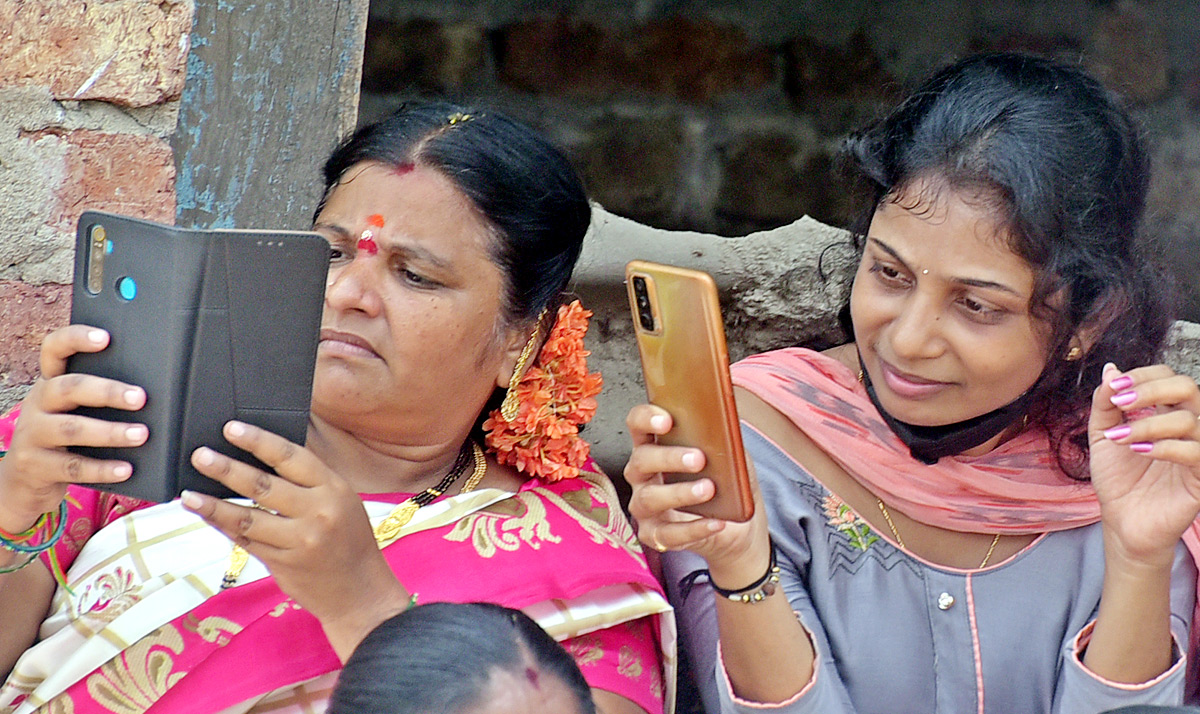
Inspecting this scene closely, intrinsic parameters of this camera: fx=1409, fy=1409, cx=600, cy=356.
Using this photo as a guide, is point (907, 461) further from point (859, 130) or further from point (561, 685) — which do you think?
point (561, 685)

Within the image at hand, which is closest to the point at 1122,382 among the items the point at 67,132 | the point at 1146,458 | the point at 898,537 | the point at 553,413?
the point at 1146,458

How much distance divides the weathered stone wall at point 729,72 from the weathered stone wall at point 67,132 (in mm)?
2163

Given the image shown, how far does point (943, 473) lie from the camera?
2371mm

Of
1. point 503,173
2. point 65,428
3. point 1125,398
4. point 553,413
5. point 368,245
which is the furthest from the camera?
point 553,413

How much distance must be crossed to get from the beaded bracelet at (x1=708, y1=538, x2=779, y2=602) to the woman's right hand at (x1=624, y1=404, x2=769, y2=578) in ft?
0.12

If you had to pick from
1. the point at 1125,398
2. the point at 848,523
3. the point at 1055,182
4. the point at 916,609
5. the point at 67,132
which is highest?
the point at 1055,182

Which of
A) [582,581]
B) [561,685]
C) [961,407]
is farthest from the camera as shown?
[961,407]

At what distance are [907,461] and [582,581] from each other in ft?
2.03

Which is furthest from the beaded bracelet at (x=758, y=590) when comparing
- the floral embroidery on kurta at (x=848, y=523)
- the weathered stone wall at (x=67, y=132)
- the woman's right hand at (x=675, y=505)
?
the weathered stone wall at (x=67, y=132)

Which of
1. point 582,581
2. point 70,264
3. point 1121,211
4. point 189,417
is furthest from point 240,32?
point 1121,211

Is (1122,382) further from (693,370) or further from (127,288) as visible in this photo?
(127,288)

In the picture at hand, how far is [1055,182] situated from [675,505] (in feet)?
2.90

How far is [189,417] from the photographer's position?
1.64 m

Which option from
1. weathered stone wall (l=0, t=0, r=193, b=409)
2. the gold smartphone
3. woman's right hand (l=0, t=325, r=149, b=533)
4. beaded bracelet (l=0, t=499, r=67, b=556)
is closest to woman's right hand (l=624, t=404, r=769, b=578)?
the gold smartphone
